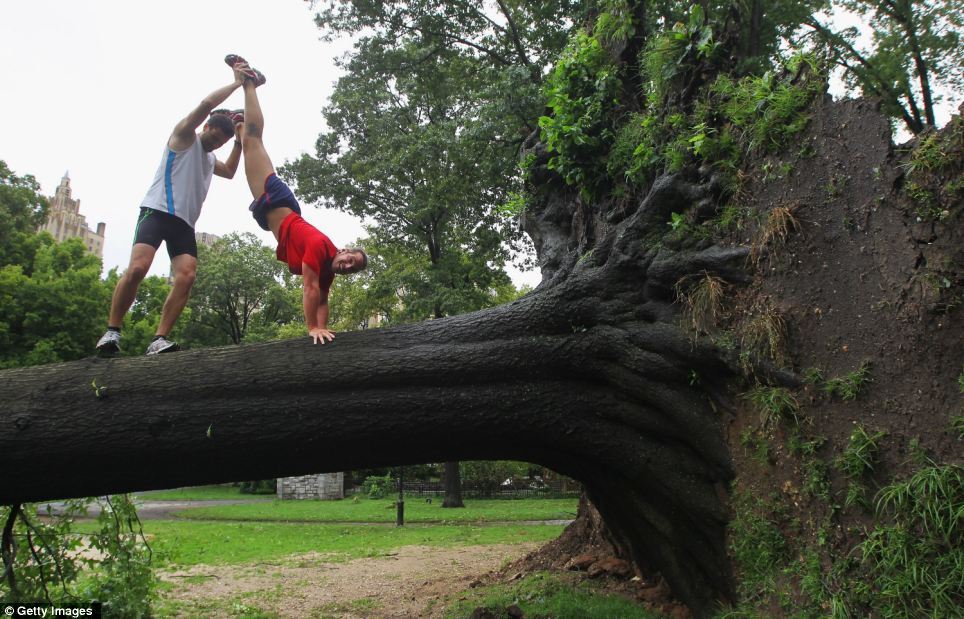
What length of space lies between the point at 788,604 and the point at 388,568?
7347 millimetres

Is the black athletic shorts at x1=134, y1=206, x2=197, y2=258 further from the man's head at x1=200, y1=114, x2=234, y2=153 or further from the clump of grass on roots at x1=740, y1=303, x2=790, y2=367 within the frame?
the clump of grass on roots at x1=740, y1=303, x2=790, y2=367

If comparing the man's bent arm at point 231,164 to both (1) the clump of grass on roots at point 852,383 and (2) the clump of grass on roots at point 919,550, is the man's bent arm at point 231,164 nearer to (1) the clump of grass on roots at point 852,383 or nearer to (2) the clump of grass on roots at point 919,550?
(1) the clump of grass on roots at point 852,383

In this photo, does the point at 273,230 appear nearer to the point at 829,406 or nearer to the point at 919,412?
the point at 829,406

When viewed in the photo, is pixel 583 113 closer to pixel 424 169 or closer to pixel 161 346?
pixel 161 346

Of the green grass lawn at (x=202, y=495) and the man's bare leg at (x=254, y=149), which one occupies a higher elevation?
the man's bare leg at (x=254, y=149)

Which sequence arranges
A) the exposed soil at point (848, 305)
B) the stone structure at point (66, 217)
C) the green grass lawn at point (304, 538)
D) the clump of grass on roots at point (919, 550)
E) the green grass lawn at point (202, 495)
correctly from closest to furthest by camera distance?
the clump of grass on roots at point (919, 550), the exposed soil at point (848, 305), the green grass lawn at point (304, 538), the green grass lawn at point (202, 495), the stone structure at point (66, 217)

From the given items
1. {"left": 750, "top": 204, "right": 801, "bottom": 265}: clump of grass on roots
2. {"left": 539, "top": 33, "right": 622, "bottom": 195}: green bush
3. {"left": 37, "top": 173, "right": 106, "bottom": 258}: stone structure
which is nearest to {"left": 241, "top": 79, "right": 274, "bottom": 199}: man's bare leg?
{"left": 539, "top": 33, "right": 622, "bottom": 195}: green bush

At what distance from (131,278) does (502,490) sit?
968 inches

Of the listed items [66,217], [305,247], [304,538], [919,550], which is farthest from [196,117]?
[66,217]

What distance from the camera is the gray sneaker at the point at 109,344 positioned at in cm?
460

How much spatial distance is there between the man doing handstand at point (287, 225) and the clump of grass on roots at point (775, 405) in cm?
316

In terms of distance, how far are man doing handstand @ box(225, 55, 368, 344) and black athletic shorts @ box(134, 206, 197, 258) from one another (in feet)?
1.91

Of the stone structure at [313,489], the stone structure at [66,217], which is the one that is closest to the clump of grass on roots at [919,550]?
the stone structure at [313,489]

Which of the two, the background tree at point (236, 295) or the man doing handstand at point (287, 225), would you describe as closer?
the man doing handstand at point (287, 225)
